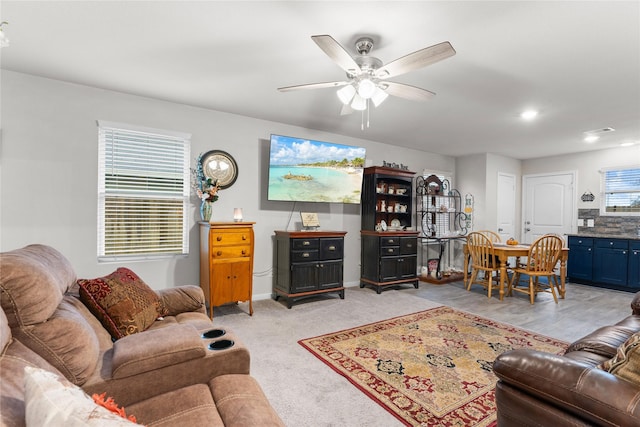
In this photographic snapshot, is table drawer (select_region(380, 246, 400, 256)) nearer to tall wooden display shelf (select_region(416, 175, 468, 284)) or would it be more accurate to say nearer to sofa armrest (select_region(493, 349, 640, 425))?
tall wooden display shelf (select_region(416, 175, 468, 284))

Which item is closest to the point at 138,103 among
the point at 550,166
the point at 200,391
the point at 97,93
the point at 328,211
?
the point at 97,93

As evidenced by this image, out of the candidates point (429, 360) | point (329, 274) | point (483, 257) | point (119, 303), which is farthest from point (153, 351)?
point (483, 257)

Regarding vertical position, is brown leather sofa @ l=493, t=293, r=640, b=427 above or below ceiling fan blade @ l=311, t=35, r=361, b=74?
below

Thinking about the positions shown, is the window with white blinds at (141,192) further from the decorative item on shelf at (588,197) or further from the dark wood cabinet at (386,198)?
the decorative item on shelf at (588,197)

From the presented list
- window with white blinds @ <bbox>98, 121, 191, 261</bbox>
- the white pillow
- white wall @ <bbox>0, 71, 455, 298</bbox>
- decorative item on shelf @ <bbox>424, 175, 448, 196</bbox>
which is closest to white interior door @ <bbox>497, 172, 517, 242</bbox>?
decorative item on shelf @ <bbox>424, 175, 448, 196</bbox>

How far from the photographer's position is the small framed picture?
455 centimetres

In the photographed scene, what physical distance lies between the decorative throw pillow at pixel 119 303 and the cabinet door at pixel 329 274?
248 cm

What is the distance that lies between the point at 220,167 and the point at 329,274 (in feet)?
6.77

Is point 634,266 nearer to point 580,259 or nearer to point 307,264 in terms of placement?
point 580,259

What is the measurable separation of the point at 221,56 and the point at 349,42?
1080 millimetres

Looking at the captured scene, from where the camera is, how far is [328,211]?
5.04m

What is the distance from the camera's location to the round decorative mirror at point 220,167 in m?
3.93

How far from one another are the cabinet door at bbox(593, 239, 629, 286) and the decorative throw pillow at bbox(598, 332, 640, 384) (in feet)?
18.0

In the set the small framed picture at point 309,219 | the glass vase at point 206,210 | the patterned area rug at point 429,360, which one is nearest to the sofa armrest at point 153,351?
the patterned area rug at point 429,360
